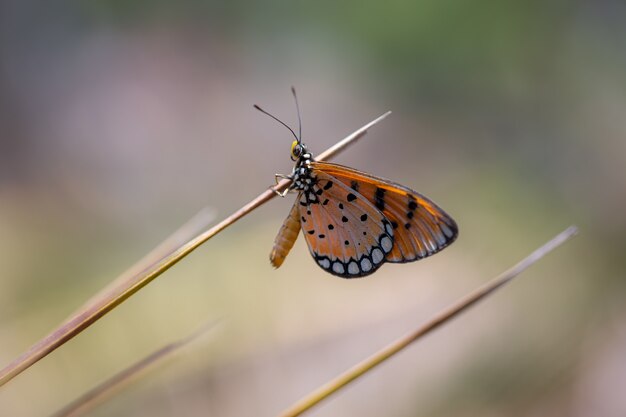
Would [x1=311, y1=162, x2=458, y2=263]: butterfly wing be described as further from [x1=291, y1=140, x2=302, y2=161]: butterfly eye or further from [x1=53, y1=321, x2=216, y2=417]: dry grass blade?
[x1=53, y1=321, x2=216, y2=417]: dry grass blade

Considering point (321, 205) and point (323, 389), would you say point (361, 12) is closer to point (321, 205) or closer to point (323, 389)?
point (321, 205)

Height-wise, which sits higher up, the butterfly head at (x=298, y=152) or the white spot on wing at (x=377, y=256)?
the butterfly head at (x=298, y=152)

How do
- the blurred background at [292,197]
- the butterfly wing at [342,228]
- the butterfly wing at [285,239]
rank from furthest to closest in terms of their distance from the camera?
the blurred background at [292,197] < the butterfly wing at [342,228] < the butterfly wing at [285,239]

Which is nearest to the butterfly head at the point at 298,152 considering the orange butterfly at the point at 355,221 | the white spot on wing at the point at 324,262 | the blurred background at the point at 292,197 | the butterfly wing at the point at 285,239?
the orange butterfly at the point at 355,221

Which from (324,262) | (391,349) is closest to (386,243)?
(324,262)

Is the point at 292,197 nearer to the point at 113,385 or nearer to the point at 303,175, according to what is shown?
the point at 303,175

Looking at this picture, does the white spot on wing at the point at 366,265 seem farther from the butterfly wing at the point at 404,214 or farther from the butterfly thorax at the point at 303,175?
the butterfly thorax at the point at 303,175

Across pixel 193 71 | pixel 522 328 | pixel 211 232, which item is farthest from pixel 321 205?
pixel 193 71
